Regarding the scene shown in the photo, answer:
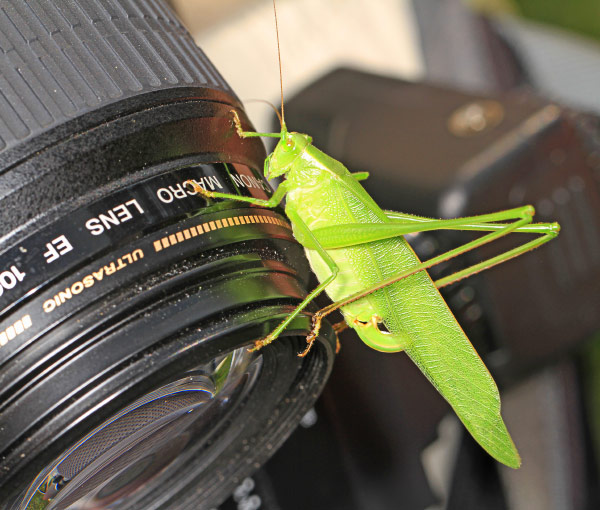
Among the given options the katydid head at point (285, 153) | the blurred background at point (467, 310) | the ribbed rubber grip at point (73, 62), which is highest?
the ribbed rubber grip at point (73, 62)

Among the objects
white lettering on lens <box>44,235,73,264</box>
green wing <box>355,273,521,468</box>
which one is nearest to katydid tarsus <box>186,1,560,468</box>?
green wing <box>355,273,521,468</box>

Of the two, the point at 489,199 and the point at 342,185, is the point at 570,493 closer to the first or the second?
the point at 489,199

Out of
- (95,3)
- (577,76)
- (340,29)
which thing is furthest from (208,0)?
(95,3)

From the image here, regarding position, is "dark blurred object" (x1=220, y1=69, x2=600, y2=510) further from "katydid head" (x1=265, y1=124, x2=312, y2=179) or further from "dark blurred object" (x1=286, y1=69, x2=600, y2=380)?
"katydid head" (x1=265, y1=124, x2=312, y2=179)

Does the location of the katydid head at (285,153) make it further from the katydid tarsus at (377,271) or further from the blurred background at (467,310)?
the blurred background at (467,310)

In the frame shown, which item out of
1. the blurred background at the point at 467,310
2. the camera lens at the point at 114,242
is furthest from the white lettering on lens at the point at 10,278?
the blurred background at the point at 467,310

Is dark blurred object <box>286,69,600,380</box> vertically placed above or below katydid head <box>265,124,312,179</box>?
below
